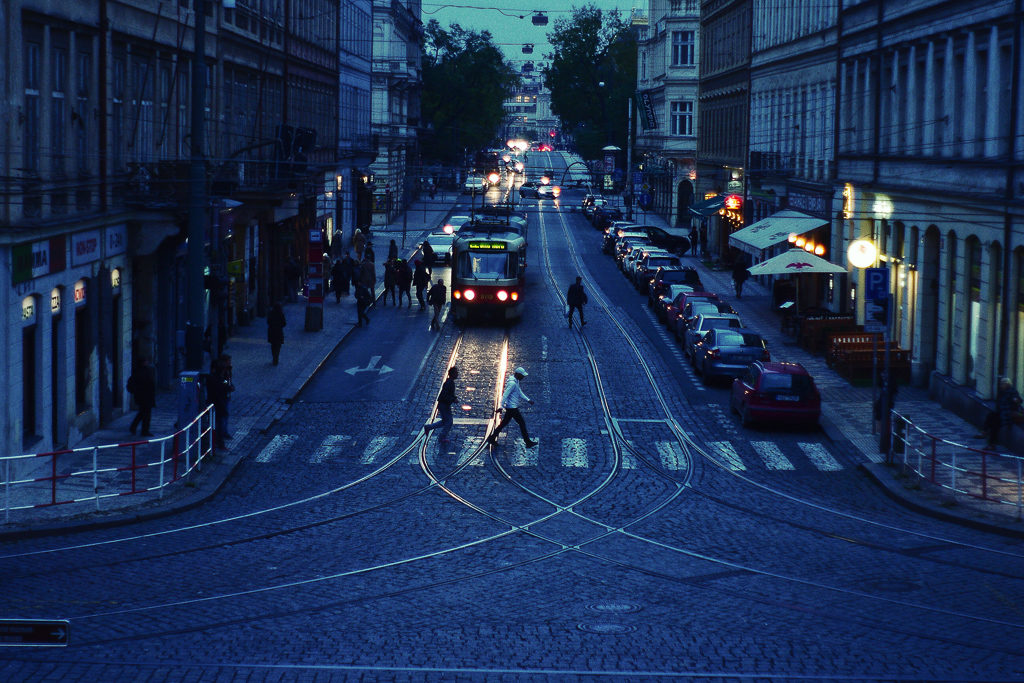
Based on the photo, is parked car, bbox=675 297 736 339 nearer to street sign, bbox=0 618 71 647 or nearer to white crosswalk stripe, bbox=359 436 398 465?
white crosswalk stripe, bbox=359 436 398 465

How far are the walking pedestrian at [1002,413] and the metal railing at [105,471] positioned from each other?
46.2 feet

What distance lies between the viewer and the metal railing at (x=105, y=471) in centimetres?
2064

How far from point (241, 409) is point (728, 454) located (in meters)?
10.6

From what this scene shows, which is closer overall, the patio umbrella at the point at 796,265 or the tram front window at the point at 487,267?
the patio umbrella at the point at 796,265

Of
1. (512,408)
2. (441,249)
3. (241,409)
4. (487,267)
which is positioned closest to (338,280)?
(487,267)

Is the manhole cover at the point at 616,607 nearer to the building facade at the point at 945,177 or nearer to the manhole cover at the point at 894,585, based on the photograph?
the manhole cover at the point at 894,585

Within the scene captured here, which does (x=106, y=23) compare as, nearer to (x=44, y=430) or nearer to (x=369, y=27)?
(x=44, y=430)

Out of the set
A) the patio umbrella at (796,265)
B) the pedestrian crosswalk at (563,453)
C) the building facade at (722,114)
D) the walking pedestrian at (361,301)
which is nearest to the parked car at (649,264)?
the building facade at (722,114)

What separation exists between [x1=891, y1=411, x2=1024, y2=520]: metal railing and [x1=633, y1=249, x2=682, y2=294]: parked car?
30.6 metres

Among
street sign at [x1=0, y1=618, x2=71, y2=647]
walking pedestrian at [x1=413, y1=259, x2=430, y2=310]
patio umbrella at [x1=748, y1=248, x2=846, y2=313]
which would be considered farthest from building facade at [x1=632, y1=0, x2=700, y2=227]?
street sign at [x1=0, y1=618, x2=71, y2=647]

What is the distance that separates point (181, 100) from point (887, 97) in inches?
772

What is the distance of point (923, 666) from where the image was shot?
1353cm

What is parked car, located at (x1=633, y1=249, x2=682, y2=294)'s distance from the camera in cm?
5856

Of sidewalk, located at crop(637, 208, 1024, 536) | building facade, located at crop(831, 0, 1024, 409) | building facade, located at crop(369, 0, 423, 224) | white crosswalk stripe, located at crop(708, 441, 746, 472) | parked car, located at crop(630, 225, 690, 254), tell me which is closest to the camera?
sidewalk, located at crop(637, 208, 1024, 536)
